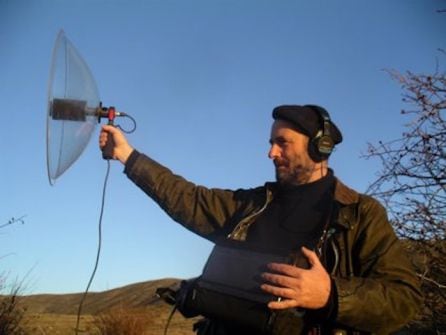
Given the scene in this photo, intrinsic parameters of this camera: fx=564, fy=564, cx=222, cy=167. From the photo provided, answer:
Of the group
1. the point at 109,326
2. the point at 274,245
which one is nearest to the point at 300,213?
the point at 274,245

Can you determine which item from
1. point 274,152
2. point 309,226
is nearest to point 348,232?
point 309,226

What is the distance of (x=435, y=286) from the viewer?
504cm

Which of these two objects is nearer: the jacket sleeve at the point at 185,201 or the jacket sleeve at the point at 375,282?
the jacket sleeve at the point at 375,282

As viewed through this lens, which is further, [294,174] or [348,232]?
[294,174]

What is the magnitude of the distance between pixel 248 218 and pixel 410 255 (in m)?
2.86

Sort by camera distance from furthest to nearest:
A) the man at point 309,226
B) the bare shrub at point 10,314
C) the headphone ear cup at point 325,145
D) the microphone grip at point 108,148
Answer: the bare shrub at point 10,314 → the microphone grip at point 108,148 → the headphone ear cup at point 325,145 → the man at point 309,226

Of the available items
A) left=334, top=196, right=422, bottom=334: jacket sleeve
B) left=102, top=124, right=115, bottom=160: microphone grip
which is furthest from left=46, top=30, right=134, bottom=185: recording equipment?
left=334, top=196, right=422, bottom=334: jacket sleeve

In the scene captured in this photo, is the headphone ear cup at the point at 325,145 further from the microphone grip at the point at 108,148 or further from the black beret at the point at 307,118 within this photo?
the microphone grip at the point at 108,148

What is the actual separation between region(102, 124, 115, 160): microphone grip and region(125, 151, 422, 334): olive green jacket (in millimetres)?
140

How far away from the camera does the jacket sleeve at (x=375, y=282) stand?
236 cm

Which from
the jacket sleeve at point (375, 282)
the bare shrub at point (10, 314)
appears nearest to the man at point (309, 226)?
the jacket sleeve at point (375, 282)

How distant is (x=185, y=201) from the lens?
3193 millimetres

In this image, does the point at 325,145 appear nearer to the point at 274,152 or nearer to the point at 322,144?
the point at 322,144

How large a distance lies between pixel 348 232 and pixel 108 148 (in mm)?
1483
